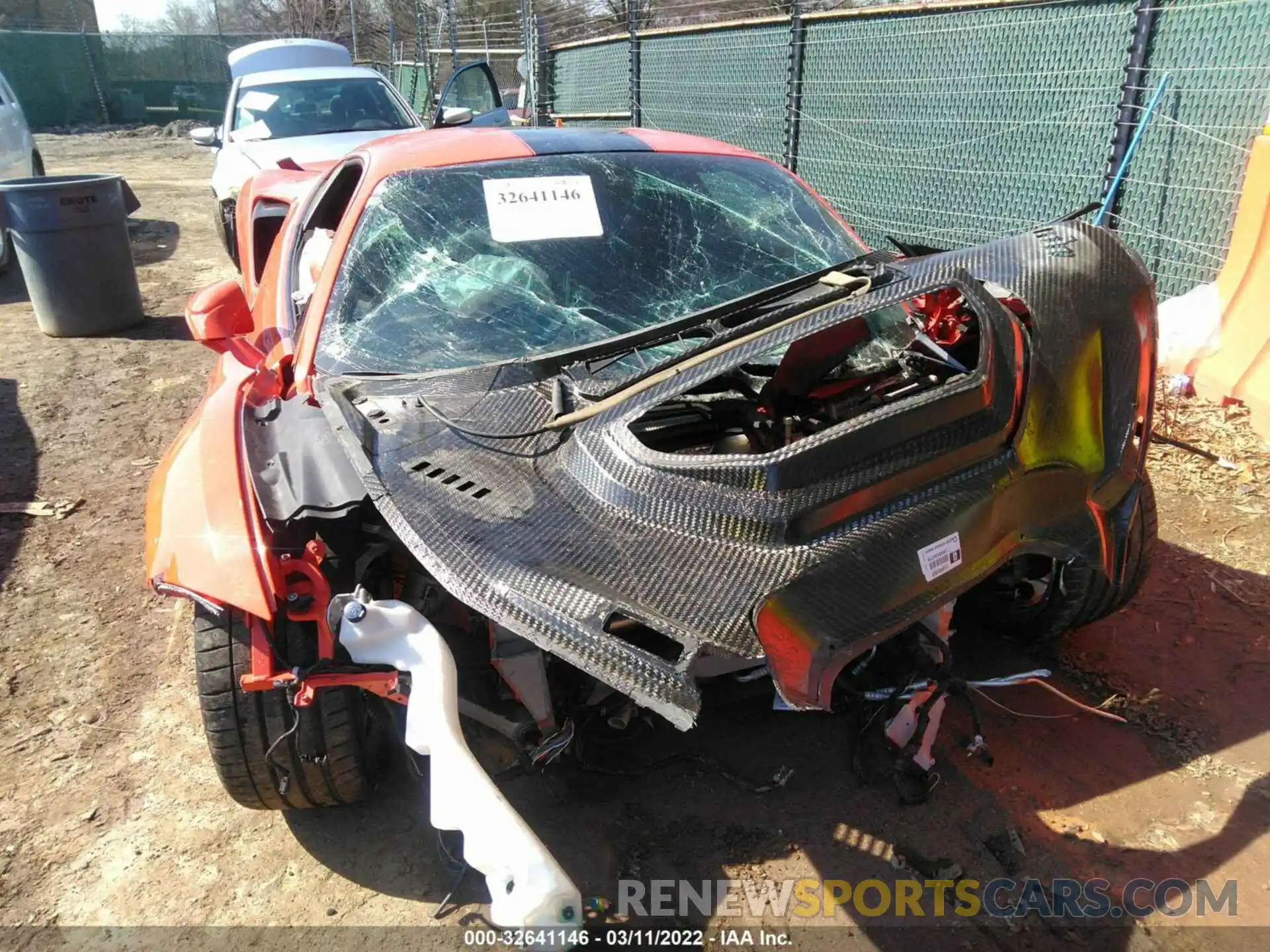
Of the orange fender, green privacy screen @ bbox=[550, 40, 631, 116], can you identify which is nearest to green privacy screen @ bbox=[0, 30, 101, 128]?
green privacy screen @ bbox=[550, 40, 631, 116]

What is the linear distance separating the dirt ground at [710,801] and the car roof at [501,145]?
185 cm

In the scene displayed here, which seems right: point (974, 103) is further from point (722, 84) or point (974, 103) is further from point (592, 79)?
point (592, 79)

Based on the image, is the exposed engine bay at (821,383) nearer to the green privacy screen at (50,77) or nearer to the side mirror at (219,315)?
the side mirror at (219,315)

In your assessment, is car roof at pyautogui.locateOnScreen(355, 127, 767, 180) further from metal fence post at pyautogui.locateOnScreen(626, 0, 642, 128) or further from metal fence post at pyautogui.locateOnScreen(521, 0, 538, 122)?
metal fence post at pyautogui.locateOnScreen(521, 0, 538, 122)

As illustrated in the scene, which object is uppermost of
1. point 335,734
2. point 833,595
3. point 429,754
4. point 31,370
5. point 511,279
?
point 511,279

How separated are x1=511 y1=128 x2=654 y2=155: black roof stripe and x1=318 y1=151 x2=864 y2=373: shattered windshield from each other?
0.13ft

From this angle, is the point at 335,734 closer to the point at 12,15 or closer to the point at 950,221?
the point at 950,221

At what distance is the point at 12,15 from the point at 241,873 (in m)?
36.5

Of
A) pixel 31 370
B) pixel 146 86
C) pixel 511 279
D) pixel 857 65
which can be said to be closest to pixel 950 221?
pixel 857 65

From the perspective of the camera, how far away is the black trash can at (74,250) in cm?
621

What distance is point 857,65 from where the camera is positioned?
723 cm

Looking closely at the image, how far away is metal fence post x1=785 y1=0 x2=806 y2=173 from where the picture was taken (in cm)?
764

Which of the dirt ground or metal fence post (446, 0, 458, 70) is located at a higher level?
metal fence post (446, 0, 458, 70)

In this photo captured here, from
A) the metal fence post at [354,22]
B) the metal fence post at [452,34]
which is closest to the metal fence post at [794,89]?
the metal fence post at [452,34]
